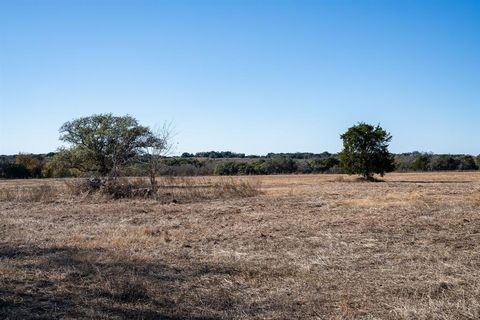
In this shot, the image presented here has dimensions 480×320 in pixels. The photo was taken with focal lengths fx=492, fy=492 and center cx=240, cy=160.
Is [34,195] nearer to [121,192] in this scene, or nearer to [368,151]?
[121,192]

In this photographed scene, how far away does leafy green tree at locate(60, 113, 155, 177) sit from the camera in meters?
37.2

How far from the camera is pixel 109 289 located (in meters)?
6.91

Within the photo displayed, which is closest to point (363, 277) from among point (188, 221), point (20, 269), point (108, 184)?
point (20, 269)

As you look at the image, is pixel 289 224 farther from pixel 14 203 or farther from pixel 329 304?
pixel 14 203

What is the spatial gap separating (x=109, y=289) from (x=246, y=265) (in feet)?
9.07

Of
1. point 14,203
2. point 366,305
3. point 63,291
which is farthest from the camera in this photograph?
point 14,203

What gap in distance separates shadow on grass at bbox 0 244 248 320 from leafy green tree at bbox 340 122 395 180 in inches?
1465

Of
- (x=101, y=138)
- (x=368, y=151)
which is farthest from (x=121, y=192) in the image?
(x=368, y=151)

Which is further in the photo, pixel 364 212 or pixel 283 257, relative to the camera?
pixel 364 212

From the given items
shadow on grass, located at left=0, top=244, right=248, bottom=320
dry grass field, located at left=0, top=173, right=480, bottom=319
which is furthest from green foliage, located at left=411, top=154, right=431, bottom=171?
shadow on grass, located at left=0, top=244, right=248, bottom=320

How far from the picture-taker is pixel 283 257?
9570mm

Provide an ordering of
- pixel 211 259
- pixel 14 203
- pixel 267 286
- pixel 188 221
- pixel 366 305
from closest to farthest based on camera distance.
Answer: pixel 366 305
pixel 267 286
pixel 211 259
pixel 188 221
pixel 14 203

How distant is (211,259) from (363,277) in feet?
9.77

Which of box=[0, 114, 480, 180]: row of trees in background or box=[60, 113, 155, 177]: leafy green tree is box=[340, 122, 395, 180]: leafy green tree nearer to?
box=[0, 114, 480, 180]: row of trees in background
